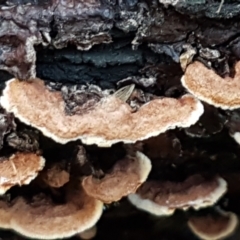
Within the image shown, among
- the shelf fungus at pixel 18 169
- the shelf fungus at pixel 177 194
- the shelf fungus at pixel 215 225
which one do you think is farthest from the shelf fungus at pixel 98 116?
the shelf fungus at pixel 215 225

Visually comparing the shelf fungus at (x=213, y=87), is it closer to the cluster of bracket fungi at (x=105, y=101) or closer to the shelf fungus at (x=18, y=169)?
the cluster of bracket fungi at (x=105, y=101)

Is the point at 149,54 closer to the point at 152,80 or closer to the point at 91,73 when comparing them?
the point at 152,80

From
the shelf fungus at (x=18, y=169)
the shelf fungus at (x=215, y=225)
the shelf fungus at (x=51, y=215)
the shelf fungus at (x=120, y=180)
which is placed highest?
the shelf fungus at (x=18, y=169)

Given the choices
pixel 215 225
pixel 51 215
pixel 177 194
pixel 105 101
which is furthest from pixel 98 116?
pixel 215 225

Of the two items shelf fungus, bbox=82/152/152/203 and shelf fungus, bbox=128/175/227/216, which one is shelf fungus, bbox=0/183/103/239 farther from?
shelf fungus, bbox=128/175/227/216

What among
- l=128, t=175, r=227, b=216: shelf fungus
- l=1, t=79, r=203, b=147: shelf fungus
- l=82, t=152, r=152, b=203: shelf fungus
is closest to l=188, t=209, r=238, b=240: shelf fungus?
l=128, t=175, r=227, b=216: shelf fungus

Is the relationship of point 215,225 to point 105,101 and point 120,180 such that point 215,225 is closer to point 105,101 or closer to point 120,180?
point 120,180
